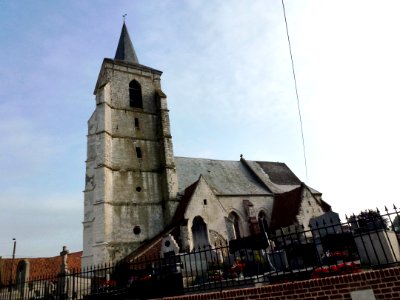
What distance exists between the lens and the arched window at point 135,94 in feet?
87.0

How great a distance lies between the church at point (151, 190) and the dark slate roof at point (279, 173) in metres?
0.37

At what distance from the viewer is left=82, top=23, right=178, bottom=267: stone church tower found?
20.3 metres

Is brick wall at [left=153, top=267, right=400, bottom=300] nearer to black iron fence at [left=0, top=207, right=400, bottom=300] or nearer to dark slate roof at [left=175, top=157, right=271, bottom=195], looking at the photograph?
black iron fence at [left=0, top=207, right=400, bottom=300]

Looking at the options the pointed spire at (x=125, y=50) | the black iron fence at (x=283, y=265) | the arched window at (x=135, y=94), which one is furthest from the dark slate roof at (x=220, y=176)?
the black iron fence at (x=283, y=265)

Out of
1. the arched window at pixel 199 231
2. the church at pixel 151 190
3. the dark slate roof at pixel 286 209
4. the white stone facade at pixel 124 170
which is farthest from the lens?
the dark slate roof at pixel 286 209

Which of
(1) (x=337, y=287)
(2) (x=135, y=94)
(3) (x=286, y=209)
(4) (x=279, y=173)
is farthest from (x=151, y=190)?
(1) (x=337, y=287)

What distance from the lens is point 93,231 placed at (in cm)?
2006

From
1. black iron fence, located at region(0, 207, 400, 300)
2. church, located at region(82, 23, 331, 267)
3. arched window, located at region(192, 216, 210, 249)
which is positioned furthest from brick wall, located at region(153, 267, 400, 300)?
arched window, located at region(192, 216, 210, 249)

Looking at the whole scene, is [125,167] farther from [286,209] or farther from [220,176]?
[286,209]

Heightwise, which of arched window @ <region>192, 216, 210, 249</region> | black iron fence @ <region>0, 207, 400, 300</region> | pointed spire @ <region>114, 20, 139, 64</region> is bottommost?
black iron fence @ <region>0, 207, 400, 300</region>

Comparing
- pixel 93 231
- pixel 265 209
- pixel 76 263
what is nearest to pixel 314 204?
pixel 265 209

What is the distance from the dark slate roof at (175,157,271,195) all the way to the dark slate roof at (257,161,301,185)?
2.34 m

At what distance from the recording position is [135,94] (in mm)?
27094

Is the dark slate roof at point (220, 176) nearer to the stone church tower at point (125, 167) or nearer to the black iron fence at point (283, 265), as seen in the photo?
the stone church tower at point (125, 167)
